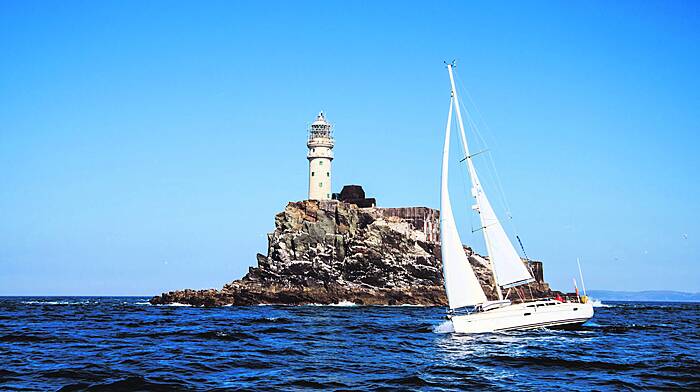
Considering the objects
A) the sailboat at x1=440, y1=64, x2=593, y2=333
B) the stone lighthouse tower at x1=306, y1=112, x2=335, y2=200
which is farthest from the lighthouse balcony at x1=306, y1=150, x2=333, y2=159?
the sailboat at x1=440, y1=64, x2=593, y2=333

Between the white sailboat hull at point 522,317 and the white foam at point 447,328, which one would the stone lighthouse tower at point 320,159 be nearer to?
the white foam at point 447,328

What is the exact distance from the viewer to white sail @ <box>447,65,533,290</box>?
1435 inches

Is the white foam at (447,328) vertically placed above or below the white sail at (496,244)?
below

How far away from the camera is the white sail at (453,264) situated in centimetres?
3578

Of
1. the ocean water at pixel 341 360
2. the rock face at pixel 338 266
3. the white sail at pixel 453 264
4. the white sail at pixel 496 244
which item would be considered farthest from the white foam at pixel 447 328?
the rock face at pixel 338 266

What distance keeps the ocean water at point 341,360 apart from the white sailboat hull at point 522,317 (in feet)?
1.80

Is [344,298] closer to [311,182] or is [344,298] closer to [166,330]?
[311,182]

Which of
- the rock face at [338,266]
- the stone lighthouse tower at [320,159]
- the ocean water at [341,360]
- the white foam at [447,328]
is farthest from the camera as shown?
the stone lighthouse tower at [320,159]

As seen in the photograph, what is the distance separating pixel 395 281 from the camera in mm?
89000

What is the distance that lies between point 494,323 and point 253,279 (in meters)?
61.6

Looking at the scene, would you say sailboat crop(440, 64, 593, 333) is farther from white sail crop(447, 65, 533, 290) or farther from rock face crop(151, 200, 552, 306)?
rock face crop(151, 200, 552, 306)

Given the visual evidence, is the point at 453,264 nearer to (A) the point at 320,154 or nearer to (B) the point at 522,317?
(B) the point at 522,317

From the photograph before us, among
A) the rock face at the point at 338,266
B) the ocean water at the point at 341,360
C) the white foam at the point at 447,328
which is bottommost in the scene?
the ocean water at the point at 341,360

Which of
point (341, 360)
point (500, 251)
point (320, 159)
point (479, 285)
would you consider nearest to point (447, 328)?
point (479, 285)
